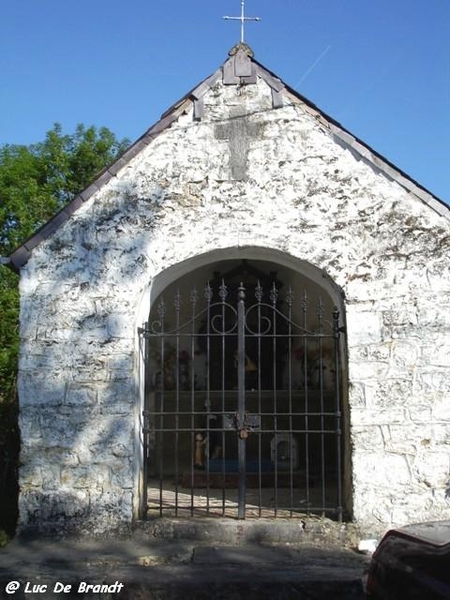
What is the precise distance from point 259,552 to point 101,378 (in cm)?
224

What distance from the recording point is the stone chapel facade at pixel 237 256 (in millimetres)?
6352

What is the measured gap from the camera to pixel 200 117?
6930 mm

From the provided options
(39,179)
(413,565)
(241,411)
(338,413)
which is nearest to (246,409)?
(241,411)

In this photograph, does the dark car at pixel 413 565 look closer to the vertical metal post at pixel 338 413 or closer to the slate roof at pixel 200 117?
the vertical metal post at pixel 338 413

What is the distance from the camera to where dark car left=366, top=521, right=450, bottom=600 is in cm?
286

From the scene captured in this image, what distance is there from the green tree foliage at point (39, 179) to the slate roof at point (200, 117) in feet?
18.6

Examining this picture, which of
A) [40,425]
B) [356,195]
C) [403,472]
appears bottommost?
[403,472]

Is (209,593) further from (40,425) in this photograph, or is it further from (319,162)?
(319,162)

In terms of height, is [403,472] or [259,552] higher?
[403,472]

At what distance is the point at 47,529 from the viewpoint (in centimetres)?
633

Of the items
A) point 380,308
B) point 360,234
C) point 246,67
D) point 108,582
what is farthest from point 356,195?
point 108,582

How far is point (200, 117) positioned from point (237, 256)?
152 centimetres

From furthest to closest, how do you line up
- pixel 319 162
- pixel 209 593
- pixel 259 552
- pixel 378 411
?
pixel 319 162
pixel 378 411
pixel 259 552
pixel 209 593

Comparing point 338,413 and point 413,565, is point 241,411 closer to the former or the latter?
point 338,413
